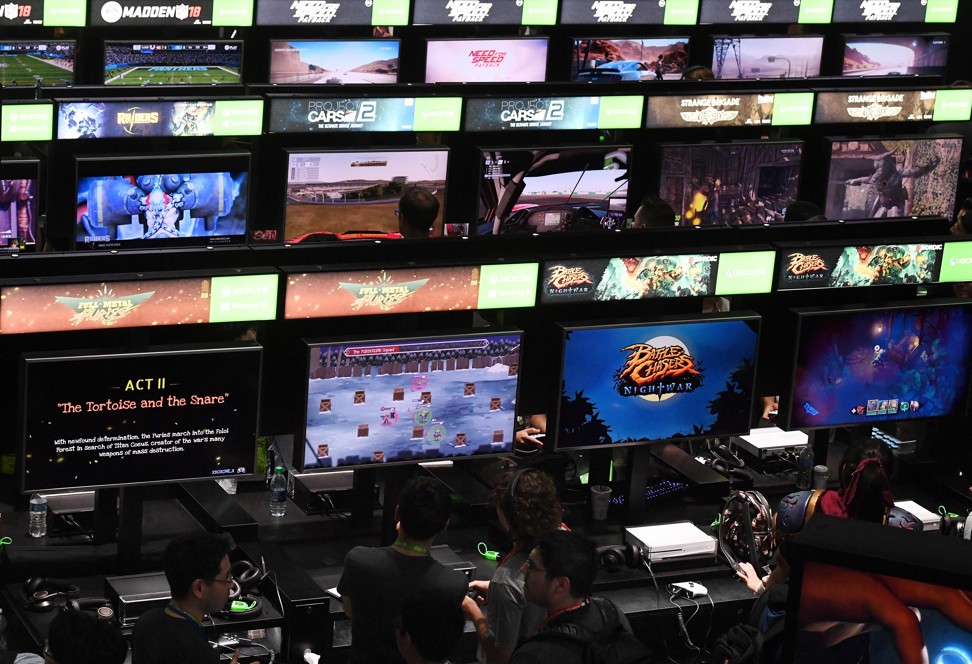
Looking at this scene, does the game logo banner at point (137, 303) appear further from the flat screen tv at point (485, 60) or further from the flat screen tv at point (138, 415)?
the flat screen tv at point (485, 60)

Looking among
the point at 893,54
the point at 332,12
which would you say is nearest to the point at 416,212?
the point at 332,12

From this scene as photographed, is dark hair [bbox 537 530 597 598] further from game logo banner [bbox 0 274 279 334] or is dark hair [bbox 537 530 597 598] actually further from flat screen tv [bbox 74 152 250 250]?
flat screen tv [bbox 74 152 250 250]

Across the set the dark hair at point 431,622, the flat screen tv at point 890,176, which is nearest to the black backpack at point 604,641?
the dark hair at point 431,622

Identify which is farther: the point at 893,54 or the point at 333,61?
the point at 893,54

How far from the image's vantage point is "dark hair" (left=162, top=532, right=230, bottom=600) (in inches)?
154

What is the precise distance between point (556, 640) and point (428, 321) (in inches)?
72.3

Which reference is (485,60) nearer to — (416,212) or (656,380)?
(416,212)

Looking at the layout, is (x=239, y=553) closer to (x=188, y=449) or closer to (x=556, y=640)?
(x=188, y=449)

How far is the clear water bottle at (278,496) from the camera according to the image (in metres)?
5.64

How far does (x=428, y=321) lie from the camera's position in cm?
540

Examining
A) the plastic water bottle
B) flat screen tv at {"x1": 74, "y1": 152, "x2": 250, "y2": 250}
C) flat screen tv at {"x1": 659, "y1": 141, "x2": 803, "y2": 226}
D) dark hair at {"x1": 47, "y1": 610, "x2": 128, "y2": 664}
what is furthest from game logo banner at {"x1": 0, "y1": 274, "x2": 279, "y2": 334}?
flat screen tv at {"x1": 659, "y1": 141, "x2": 803, "y2": 226}

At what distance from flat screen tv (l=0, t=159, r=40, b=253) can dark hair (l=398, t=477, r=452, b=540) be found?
3.86 metres

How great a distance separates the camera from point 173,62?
955 cm

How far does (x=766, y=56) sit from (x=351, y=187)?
12.2ft
